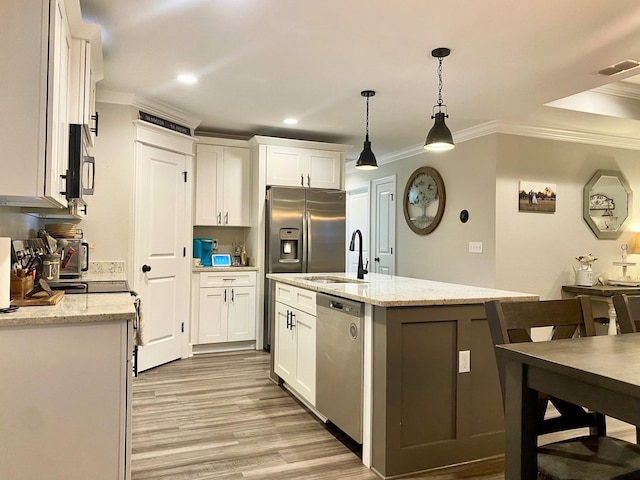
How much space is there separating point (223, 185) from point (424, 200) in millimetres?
2497

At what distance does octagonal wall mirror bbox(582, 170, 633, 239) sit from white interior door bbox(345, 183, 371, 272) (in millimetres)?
3074

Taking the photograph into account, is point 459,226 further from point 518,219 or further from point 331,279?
point 331,279

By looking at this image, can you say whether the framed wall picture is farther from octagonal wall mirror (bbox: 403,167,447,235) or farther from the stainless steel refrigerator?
the stainless steel refrigerator

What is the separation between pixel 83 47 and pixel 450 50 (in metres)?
2.21

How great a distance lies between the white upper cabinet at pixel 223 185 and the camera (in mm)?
5238

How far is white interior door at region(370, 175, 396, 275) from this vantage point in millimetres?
6551

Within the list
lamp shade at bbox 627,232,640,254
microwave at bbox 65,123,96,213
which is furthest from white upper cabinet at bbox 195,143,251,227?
lamp shade at bbox 627,232,640,254

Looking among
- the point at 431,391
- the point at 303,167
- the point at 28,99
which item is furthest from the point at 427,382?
the point at 303,167

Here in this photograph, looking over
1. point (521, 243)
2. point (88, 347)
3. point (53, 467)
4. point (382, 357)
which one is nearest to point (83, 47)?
point (88, 347)

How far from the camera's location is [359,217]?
766 cm

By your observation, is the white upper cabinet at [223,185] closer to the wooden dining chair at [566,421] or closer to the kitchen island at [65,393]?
the kitchen island at [65,393]

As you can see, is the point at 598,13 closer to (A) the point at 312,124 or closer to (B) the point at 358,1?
(B) the point at 358,1

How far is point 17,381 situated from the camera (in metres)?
1.69

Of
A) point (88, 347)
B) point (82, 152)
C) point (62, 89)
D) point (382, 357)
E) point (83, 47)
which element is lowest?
point (382, 357)
